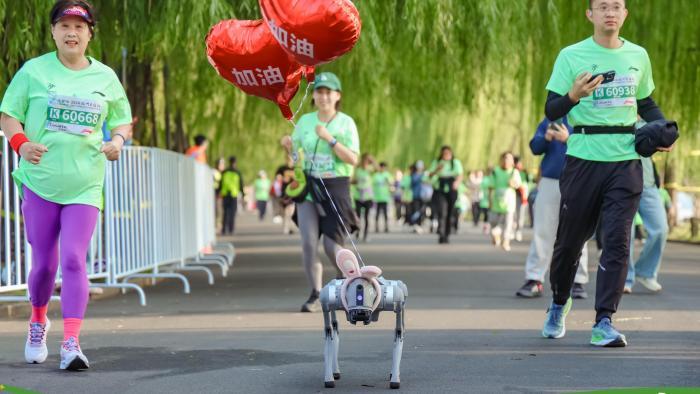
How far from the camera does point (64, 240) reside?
751cm

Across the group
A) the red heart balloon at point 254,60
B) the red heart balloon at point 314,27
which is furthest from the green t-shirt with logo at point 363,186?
the red heart balloon at point 314,27

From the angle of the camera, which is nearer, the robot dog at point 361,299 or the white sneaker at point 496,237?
the robot dog at point 361,299

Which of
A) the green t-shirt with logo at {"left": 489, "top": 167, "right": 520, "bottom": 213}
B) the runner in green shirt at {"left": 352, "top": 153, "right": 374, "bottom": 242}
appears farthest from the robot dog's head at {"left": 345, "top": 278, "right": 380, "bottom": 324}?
the runner in green shirt at {"left": 352, "top": 153, "right": 374, "bottom": 242}

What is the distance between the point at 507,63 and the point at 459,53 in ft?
3.40

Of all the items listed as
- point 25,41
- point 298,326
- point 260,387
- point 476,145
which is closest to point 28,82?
point 260,387

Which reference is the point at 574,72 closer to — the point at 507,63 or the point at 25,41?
the point at 25,41

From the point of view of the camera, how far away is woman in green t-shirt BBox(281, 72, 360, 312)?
1077cm

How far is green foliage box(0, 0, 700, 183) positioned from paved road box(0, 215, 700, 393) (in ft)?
7.85

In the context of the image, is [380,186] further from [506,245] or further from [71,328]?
[71,328]

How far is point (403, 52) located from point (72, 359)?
10225 millimetres

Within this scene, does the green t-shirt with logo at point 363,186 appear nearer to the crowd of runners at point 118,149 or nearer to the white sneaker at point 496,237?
the white sneaker at point 496,237

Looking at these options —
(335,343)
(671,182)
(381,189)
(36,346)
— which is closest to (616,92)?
(335,343)

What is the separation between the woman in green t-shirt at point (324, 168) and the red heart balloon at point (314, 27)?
287cm

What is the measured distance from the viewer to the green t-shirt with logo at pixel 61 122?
7.53m
